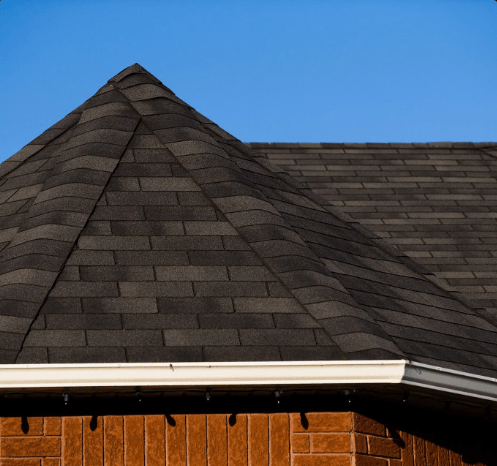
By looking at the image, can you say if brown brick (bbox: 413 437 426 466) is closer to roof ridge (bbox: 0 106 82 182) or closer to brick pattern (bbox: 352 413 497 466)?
brick pattern (bbox: 352 413 497 466)

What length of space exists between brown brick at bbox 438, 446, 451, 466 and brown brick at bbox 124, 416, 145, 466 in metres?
2.12

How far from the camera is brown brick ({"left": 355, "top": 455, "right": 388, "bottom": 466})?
5.95m

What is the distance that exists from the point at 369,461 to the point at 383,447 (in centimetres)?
17

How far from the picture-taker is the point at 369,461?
602 cm

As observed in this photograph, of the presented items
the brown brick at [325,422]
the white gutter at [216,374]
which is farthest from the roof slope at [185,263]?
the brown brick at [325,422]

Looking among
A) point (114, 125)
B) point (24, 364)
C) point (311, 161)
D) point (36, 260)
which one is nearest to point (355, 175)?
point (311, 161)

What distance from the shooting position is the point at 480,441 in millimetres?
7066

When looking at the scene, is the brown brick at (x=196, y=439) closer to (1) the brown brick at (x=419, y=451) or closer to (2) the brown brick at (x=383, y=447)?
(2) the brown brick at (x=383, y=447)

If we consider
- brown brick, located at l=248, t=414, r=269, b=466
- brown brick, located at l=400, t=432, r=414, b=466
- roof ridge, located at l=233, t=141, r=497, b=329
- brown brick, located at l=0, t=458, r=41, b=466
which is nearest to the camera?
brown brick, located at l=0, t=458, r=41, b=466

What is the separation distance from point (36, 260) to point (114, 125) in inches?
75.6

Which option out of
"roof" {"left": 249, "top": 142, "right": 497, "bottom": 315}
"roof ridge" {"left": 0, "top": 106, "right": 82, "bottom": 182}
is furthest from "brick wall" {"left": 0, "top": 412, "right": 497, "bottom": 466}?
"roof" {"left": 249, "top": 142, "right": 497, "bottom": 315}

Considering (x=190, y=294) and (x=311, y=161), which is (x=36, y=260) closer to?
(x=190, y=294)

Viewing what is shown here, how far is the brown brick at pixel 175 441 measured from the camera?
591 cm

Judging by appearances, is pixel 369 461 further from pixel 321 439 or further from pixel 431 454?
pixel 431 454
